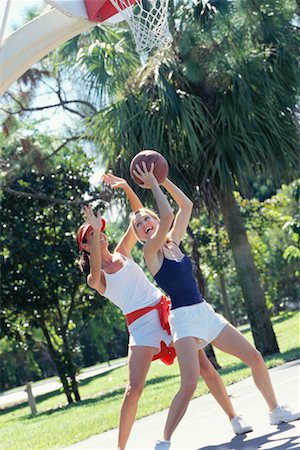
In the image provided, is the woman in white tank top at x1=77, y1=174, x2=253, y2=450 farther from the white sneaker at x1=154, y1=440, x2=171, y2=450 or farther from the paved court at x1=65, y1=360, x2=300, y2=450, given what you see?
the paved court at x1=65, y1=360, x2=300, y2=450

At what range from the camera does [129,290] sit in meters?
7.36

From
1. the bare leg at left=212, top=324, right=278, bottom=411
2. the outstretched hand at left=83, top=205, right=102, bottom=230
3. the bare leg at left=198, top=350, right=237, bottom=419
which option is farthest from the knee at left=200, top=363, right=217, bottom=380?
the outstretched hand at left=83, top=205, right=102, bottom=230

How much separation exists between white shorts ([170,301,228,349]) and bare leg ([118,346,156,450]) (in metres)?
0.30

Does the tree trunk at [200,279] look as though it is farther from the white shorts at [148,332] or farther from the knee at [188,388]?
the knee at [188,388]

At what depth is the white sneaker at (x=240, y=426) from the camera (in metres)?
7.63

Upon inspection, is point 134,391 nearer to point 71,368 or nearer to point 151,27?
point 151,27

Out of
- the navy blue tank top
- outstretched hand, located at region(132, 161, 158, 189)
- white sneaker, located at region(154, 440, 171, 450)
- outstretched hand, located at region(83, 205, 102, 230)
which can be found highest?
outstretched hand, located at region(132, 161, 158, 189)

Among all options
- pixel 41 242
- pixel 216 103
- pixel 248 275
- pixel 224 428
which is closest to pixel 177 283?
pixel 224 428

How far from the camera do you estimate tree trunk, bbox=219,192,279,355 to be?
728 inches

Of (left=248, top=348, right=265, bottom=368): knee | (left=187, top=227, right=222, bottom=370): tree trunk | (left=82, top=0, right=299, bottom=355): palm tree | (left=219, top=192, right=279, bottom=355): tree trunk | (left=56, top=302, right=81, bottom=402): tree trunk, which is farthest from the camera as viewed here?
(left=56, top=302, right=81, bottom=402): tree trunk

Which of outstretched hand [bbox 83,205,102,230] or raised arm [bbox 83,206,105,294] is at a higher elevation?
outstretched hand [bbox 83,205,102,230]

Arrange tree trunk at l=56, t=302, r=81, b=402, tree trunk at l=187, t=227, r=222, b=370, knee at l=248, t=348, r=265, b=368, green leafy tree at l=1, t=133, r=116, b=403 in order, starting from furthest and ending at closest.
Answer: tree trunk at l=56, t=302, r=81, b=402, green leafy tree at l=1, t=133, r=116, b=403, tree trunk at l=187, t=227, r=222, b=370, knee at l=248, t=348, r=265, b=368

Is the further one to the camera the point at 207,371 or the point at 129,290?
the point at 207,371

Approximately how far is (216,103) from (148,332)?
11.0 m
